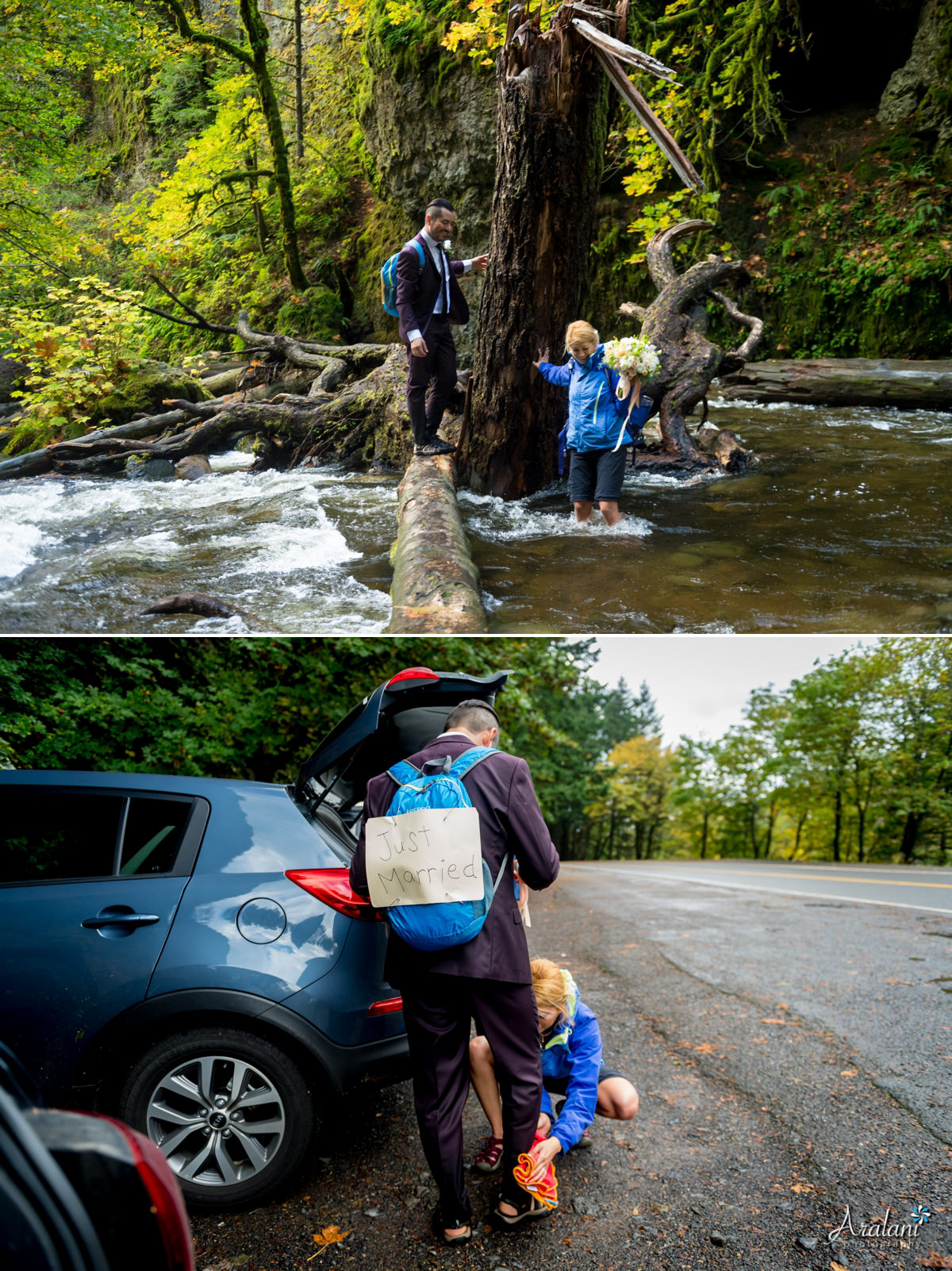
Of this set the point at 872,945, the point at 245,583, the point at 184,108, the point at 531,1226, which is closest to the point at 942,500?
the point at 872,945

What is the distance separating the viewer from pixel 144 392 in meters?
11.7

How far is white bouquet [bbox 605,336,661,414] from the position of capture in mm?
6871

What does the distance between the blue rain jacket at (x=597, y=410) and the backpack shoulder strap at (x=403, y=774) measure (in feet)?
17.1

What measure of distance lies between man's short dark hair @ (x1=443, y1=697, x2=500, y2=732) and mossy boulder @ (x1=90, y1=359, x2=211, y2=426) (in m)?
10.3

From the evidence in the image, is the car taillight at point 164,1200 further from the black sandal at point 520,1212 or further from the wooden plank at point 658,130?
the wooden plank at point 658,130

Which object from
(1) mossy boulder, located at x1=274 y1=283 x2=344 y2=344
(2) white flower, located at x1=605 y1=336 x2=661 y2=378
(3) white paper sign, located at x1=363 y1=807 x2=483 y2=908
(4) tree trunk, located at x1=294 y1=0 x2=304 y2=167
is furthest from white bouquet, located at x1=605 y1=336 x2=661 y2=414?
(4) tree trunk, located at x1=294 y1=0 x2=304 y2=167

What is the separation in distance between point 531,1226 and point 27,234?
13.0m

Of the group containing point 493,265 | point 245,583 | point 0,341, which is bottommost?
point 245,583

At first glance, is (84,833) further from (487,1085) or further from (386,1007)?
(487,1085)

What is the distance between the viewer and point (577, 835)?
39.2m

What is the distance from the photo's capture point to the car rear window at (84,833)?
2.70m

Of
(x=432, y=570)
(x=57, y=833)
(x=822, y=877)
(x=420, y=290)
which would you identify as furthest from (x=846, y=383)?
(x=57, y=833)

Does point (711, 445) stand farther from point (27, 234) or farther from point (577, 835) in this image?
point (577, 835)

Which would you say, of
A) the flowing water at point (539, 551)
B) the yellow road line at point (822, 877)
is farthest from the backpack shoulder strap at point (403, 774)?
the yellow road line at point (822, 877)
